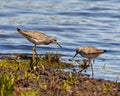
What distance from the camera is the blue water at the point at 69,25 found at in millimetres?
17312

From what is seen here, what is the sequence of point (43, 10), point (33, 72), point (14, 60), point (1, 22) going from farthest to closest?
point (43, 10) < point (1, 22) < point (14, 60) < point (33, 72)

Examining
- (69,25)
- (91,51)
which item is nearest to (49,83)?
(91,51)

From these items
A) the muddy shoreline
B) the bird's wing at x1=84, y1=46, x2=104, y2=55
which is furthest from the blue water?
the muddy shoreline

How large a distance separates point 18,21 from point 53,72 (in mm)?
11288

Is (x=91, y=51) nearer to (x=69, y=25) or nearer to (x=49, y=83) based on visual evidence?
(x=49, y=83)

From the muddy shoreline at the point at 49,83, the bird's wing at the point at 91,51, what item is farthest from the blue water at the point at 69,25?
the muddy shoreline at the point at 49,83

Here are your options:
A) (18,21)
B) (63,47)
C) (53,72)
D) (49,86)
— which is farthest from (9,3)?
(49,86)

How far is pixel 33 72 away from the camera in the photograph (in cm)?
1171

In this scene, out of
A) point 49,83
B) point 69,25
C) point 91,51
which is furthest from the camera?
point 69,25

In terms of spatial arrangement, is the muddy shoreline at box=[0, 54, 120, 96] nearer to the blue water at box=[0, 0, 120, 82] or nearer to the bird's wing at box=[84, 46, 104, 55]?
the bird's wing at box=[84, 46, 104, 55]

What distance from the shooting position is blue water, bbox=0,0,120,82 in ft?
56.8

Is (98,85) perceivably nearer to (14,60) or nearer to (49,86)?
(49,86)

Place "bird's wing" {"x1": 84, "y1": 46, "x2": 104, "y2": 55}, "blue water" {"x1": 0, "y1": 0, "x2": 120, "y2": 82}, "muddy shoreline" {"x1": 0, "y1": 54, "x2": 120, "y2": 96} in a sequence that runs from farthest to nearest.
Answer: "blue water" {"x1": 0, "y1": 0, "x2": 120, "y2": 82} < "bird's wing" {"x1": 84, "y1": 46, "x2": 104, "y2": 55} < "muddy shoreline" {"x1": 0, "y1": 54, "x2": 120, "y2": 96}

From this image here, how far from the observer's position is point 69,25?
22859 millimetres
